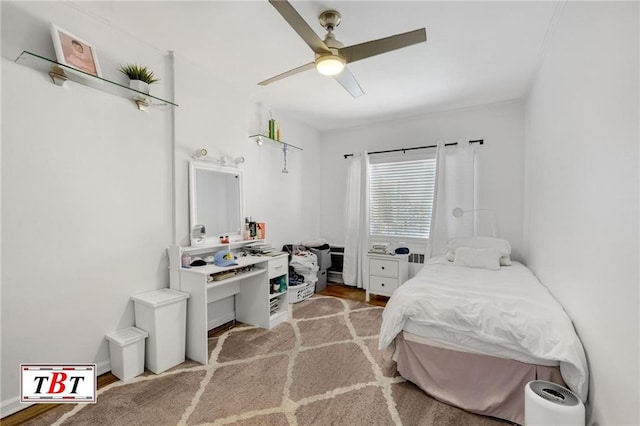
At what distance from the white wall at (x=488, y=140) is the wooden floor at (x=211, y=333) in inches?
40.4

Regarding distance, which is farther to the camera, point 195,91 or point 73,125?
point 195,91

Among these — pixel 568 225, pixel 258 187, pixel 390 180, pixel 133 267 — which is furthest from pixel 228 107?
pixel 568 225

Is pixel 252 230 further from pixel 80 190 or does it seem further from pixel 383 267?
pixel 383 267

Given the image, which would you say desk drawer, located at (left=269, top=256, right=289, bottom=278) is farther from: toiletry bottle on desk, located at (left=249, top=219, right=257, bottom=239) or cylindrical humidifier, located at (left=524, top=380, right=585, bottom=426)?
cylindrical humidifier, located at (left=524, top=380, right=585, bottom=426)

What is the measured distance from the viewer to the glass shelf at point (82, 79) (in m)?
1.75

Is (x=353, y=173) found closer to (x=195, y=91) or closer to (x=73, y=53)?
(x=195, y=91)

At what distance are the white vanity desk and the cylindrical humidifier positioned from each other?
6.99 ft

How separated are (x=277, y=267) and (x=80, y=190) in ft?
5.96

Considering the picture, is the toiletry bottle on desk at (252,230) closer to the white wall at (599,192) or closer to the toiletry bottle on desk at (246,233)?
the toiletry bottle on desk at (246,233)

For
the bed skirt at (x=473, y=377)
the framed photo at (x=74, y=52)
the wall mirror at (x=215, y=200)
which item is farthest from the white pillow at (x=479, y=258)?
the framed photo at (x=74, y=52)

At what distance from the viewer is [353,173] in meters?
4.48

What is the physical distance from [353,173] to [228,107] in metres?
2.15

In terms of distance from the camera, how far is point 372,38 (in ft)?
7.36

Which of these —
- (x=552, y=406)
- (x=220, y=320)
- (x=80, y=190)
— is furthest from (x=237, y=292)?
(x=552, y=406)
